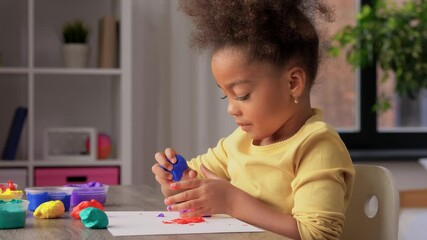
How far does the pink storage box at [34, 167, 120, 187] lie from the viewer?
3252 millimetres

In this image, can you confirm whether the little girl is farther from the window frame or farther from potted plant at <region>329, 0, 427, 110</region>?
the window frame

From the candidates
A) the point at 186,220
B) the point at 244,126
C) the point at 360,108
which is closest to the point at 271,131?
the point at 244,126

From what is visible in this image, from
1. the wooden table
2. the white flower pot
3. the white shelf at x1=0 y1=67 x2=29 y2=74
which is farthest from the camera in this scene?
the white flower pot

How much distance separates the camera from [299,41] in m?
1.50

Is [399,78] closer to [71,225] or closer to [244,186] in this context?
[244,186]

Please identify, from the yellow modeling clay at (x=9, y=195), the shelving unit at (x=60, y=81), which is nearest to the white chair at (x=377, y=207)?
the yellow modeling clay at (x=9, y=195)

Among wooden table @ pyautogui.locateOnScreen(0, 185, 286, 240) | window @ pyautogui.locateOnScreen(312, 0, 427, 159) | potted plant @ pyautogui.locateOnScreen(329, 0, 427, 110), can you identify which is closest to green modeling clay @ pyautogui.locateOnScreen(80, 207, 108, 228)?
wooden table @ pyautogui.locateOnScreen(0, 185, 286, 240)

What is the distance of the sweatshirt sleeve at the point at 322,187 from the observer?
1.33 m

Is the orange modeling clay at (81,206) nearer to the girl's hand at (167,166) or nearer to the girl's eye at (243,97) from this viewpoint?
the girl's hand at (167,166)

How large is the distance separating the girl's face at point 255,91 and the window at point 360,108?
8.64 ft

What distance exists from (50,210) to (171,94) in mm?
2302

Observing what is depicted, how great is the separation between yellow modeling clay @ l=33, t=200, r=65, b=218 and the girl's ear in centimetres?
47

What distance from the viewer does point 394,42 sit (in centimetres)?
386

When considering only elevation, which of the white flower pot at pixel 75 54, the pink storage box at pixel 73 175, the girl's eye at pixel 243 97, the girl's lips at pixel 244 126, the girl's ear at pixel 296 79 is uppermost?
the white flower pot at pixel 75 54
